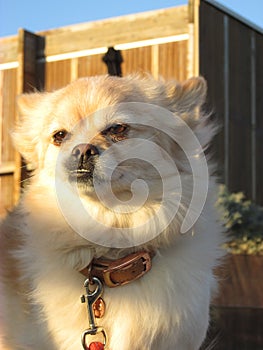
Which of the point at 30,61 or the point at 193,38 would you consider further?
the point at 30,61

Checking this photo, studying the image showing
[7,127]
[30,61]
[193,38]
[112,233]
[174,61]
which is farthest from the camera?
[7,127]

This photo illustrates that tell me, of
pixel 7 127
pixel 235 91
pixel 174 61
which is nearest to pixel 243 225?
pixel 174 61

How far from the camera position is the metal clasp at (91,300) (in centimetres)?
221

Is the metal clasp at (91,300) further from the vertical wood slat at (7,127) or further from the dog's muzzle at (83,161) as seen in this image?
the vertical wood slat at (7,127)

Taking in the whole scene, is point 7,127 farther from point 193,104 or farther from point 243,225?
point 193,104

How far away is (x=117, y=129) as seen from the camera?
2430 mm

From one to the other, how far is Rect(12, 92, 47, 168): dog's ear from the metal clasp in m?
0.67

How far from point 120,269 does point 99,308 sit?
0.55 feet

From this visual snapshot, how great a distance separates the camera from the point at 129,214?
2436 mm

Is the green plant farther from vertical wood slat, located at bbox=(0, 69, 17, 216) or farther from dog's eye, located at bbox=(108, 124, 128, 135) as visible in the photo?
dog's eye, located at bbox=(108, 124, 128, 135)

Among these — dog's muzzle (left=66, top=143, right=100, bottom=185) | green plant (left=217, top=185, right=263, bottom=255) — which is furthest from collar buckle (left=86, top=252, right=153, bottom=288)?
green plant (left=217, top=185, right=263, bottom=255)

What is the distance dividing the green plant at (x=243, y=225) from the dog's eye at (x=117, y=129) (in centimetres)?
384

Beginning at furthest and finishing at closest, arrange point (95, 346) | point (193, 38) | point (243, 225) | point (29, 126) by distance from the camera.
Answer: point (193, 38) → point (243, 225) → point (29, 126) → point (95, 346)

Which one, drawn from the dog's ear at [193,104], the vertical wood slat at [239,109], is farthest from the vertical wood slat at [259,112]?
the dog's ear at [193,104]
